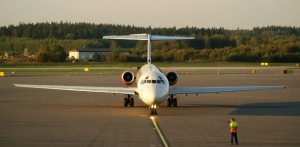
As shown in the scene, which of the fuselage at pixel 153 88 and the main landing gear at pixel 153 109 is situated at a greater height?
the fuselage at pixel 153 88

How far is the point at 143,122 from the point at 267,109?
27.0ft

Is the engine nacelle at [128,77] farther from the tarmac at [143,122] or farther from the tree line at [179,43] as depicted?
the tree line at [179,43]

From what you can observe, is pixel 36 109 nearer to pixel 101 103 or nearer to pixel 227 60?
pixel 101 103

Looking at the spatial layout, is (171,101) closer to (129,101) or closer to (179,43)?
(129,101)

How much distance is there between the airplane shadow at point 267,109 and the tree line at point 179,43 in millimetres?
70150

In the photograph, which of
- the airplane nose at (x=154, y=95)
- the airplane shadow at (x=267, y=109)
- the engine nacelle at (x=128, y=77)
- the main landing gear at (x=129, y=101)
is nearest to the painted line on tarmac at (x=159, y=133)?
the airplane nose at (x=154, y=95)

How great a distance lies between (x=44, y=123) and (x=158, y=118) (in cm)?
474

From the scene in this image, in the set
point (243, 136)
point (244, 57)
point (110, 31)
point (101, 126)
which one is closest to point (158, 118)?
point (101, 126)

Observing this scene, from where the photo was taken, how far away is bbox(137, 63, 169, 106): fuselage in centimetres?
2562

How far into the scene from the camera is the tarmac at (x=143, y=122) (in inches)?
738

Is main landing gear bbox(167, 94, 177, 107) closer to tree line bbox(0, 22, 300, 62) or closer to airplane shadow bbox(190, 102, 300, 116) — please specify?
airplane shadow bbox(190, 102, 300, 116)

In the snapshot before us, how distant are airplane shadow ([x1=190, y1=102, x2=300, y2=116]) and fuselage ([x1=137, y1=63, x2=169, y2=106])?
3.50 meters

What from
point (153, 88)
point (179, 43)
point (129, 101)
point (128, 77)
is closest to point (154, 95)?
point (153, 88)

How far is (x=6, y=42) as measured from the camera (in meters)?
151
